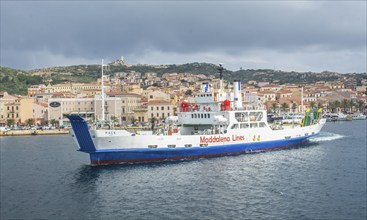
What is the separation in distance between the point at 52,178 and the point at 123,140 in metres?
5.74

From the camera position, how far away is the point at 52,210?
21.9 metres

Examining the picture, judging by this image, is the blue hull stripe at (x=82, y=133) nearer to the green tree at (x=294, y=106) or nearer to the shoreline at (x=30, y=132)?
the shoreline at (x=30, y=132)

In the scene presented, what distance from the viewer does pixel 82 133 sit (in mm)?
32844

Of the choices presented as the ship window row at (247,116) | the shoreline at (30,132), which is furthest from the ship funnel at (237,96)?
the shoreline at (30,132)

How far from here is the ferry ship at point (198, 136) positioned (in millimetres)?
33094

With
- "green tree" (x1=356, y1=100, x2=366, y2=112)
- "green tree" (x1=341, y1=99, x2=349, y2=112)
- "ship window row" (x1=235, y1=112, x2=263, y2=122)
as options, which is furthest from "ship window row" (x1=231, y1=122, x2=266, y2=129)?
"green tree" (x1=356, y1=100, x2=366, y2=112)

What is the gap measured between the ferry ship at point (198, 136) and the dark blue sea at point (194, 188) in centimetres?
107

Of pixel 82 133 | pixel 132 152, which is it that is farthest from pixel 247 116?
pixel 82 133

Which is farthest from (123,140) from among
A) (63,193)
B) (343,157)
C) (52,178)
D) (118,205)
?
(343,157)

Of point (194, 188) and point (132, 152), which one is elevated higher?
point (132, 152)

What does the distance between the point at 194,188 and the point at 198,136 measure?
10498 mm

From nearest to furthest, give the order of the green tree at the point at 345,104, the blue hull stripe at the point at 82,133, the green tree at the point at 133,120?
1. the blue hull stripe at the point at 82,133
2. the green tree at the point at 133,120
3. the green tree at the point at 345,104

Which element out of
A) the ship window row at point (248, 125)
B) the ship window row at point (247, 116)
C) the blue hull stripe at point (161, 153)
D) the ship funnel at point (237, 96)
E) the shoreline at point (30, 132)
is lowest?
the blue hull stripe at point (161, 153)

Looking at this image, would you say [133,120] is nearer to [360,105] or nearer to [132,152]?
[132,152]
